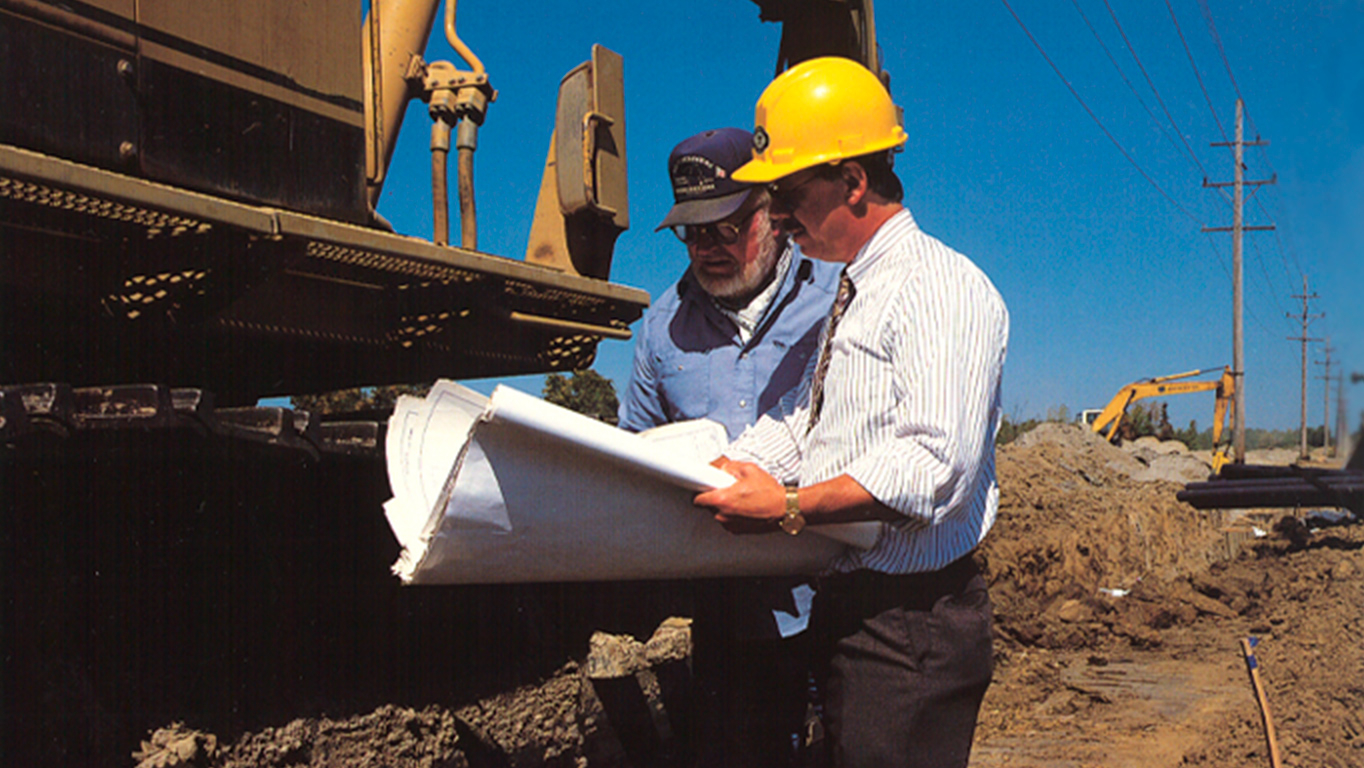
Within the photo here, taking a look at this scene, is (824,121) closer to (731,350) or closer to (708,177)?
(708,177)

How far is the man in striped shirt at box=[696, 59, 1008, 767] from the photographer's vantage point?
1999mm

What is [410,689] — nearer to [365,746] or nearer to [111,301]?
[365,746]

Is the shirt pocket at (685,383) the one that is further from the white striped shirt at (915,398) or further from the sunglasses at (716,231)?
the white striped shirt at (915,398)

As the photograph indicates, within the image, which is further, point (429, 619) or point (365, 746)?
point (429, 619)

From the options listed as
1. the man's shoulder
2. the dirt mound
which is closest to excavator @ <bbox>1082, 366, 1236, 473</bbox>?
the dirt mound

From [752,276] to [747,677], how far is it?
1.15 meters

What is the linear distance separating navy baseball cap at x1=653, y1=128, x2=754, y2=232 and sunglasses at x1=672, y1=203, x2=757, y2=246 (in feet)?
0.17

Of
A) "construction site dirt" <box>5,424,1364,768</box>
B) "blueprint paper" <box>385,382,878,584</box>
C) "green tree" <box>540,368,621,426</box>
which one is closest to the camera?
"blueprint paper" <box>385,382,878,584</box>

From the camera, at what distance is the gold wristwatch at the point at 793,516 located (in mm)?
2023

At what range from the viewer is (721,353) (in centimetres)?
326

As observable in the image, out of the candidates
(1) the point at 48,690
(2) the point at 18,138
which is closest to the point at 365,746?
(1) the point at 48,690

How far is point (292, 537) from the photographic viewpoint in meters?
2.93

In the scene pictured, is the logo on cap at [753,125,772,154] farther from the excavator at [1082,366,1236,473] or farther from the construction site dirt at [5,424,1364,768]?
the excavator at [1082,366,1236,473]

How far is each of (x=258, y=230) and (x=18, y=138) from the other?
1.78ft
